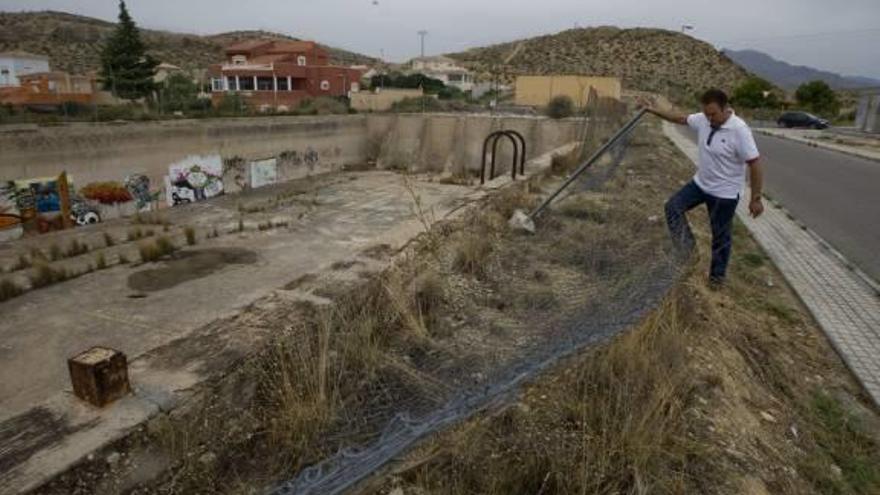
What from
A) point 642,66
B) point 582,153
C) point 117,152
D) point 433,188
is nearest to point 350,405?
point 582,153

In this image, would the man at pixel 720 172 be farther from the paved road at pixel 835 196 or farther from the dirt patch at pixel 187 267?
the dirt patch at pixel 187 267

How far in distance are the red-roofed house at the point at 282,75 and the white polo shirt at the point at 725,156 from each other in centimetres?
3971

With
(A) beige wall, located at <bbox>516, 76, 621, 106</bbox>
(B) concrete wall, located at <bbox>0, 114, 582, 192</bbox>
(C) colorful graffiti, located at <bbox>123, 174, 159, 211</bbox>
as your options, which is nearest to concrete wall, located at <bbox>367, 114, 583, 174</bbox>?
(B) concrete wall, located at <bbox>0, 114, 582, 192</bbox>

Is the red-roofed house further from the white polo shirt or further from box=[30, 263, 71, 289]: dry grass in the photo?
the white polo shirt

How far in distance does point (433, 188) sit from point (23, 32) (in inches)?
3054

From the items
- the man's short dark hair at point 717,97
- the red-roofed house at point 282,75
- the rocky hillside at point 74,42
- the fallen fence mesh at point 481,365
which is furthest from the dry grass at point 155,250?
the rocky hillside at point 74,42

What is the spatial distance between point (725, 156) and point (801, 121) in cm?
4313

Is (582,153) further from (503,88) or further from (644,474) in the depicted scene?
(503,88)

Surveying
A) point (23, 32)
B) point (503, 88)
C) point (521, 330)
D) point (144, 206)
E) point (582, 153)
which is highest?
point (23, 32)

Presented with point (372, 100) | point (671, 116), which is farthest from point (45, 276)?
point (372, 100)

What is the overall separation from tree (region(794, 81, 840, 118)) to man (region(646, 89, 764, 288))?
57449mm

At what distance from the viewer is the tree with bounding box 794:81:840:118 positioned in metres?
52.0

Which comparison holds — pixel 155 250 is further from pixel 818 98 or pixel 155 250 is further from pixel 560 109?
pixel 818 98

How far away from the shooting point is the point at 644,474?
2.62 m
